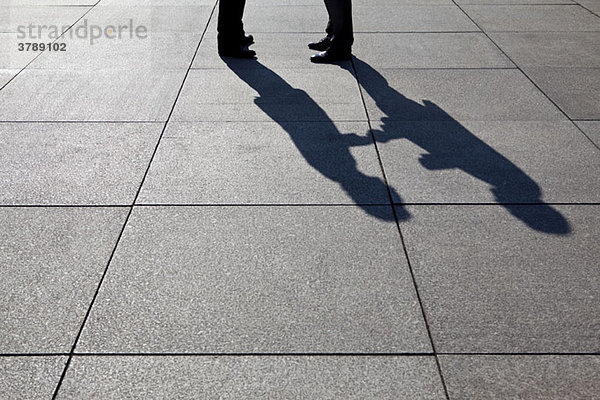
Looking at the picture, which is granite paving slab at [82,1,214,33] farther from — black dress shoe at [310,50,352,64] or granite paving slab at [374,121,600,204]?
granite paving slab at [374,121,600,204]

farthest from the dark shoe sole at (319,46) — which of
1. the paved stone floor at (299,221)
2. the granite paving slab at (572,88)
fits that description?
the granite paving slab at (572,88)

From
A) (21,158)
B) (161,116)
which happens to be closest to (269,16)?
(161,116)

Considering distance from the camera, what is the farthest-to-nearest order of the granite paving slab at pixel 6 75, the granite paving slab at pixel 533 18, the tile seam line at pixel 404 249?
the granite paving slab at pixel 533 18 < the granite paving slab at pixel 6 75 < the tile seam line at pixel 404 249

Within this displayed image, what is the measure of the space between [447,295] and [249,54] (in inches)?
186

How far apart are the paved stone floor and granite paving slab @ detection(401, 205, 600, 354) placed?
1 centimetres

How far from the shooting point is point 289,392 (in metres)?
3.45

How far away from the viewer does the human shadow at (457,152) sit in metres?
5.11

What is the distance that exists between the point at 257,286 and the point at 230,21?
454 centimetres

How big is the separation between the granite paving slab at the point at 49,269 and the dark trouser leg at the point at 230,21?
358 centimetres

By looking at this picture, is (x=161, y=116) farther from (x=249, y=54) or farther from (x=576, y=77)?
(x=576, y=77)

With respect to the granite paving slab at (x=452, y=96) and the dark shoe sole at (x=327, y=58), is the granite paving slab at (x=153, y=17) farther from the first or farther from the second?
the granite paving slab at (x=452, y=96)

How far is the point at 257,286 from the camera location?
4.26m

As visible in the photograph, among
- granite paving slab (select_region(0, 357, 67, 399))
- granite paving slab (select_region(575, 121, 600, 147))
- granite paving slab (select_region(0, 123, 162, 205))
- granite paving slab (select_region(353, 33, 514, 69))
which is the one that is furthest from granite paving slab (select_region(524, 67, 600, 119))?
granite paving slab (select_region(0, 357, 67, 399))

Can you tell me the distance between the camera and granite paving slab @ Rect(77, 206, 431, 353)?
382 centimetres
